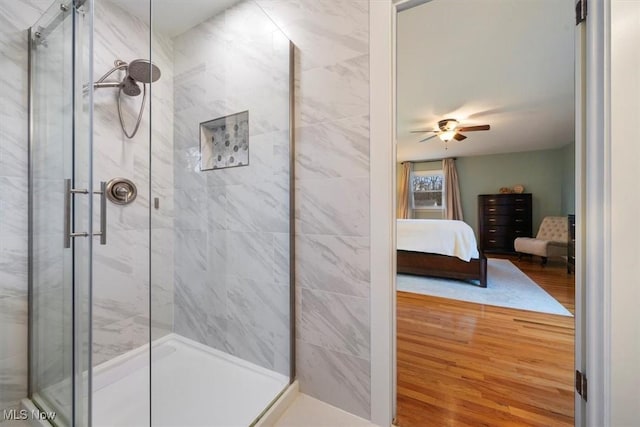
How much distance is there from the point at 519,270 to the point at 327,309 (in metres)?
4.38

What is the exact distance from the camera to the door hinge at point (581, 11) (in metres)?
0.96

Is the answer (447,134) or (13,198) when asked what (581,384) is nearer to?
(13,198)

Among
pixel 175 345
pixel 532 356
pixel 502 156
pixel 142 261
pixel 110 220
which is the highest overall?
pixel 502 156

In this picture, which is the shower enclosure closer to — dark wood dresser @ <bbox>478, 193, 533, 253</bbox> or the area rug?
the area rug

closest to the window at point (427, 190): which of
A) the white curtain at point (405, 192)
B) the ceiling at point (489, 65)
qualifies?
the white curtain at point (405, 192)

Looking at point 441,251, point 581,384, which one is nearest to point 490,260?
point 441,251

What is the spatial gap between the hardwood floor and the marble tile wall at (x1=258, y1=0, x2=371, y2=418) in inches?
16.5

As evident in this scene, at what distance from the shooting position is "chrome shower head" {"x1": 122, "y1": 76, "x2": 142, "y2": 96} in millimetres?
1567

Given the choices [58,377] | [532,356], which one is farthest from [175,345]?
[532,356]

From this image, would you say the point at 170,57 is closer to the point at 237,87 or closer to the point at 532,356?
the point at 237,87

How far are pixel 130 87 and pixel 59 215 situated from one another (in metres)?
0.88

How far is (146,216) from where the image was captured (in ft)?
5.46

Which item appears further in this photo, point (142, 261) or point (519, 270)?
point (519, 270)

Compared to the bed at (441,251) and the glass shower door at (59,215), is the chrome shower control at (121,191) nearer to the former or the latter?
the glass shower door at (59,215)
